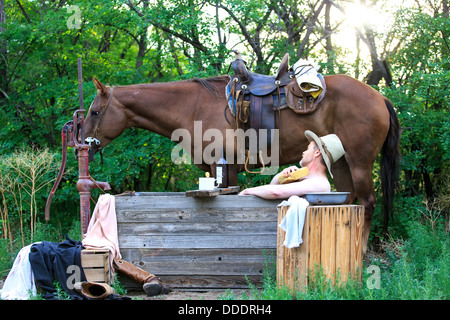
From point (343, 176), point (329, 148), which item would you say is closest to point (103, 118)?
point (329, 148)

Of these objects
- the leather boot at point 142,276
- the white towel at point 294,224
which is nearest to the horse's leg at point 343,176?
the white towel at point 294,224

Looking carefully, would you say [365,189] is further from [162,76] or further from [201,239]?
[162,76]

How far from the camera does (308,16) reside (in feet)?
28.0

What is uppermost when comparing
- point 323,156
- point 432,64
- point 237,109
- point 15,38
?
point 15,38

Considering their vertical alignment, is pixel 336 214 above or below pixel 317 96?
below

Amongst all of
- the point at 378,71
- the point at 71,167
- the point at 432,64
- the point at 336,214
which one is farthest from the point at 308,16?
the point at 336,214

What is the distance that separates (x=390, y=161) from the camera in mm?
5637

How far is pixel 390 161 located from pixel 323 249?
98.2 inches

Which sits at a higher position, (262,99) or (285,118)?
(262,99)

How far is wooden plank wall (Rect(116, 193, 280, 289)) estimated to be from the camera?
13.8 feet

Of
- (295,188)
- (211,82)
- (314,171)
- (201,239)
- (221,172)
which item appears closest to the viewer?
(295,188)

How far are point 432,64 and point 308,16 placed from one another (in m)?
2.72

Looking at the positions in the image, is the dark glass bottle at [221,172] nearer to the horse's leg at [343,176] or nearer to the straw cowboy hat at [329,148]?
the straw cowboy hat at [329,148]
